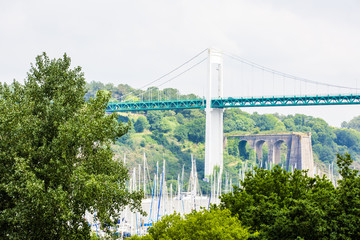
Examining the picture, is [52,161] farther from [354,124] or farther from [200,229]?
[354,124]

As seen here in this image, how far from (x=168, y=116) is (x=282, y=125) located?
2677 centimetres

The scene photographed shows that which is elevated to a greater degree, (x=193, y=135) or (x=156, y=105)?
(x=156, y=105)

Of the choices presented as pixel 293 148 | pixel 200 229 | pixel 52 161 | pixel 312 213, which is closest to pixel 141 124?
pixel 293 148

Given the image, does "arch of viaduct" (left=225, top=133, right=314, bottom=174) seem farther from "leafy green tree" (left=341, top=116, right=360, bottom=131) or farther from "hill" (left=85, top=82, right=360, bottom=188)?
"leafy green tree" (left=341, top=116, right=360, bottom=131)

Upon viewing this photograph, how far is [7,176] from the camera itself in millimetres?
13930

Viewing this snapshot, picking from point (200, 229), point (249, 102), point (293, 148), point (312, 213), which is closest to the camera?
point (312, 213)

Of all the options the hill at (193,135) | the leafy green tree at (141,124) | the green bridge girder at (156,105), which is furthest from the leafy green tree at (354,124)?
the green bridge girder at (156,105)

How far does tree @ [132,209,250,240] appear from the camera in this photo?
631 inches

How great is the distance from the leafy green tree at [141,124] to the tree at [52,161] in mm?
83277

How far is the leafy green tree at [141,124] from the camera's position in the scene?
98.9 m

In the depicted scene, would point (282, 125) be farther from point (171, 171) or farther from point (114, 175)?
point (114, 175)

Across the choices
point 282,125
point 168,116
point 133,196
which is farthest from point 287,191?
point 282,125

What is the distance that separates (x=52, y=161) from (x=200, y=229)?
17.1 ft

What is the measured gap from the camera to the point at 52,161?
13836mm
